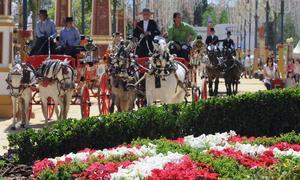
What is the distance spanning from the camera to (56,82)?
17719mm

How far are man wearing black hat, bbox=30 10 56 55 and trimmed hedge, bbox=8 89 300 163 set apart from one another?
7320mm

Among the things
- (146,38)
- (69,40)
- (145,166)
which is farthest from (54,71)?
(145,166)

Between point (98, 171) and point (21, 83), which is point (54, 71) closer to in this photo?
point (21, 83)

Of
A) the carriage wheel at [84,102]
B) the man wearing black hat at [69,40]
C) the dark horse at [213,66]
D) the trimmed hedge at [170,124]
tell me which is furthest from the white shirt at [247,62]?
the trimmed hedge at [170,124]

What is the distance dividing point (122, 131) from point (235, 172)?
352 centimetres

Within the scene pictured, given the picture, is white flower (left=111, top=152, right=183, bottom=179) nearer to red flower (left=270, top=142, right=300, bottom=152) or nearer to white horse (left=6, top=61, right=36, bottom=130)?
red flower (left=270, top=142, right=300, bottom=152)

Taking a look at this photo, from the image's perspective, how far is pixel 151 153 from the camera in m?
9.01

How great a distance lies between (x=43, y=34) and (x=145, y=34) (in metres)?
3.17

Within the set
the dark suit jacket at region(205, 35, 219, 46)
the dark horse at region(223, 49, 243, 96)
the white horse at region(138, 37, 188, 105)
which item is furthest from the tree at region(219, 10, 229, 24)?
the white horse at region(138, 37, 188, 105)

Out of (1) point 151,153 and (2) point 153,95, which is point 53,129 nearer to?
(1) point 151,153

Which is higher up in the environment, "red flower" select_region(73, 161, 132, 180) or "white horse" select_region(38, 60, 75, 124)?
"white horse" select_region(38, 60, 75, 124)

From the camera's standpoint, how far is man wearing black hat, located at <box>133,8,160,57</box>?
17.6 metres

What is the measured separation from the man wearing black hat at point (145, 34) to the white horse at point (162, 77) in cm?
156

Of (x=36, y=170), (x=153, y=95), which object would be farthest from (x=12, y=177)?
(x=153, y=95)
